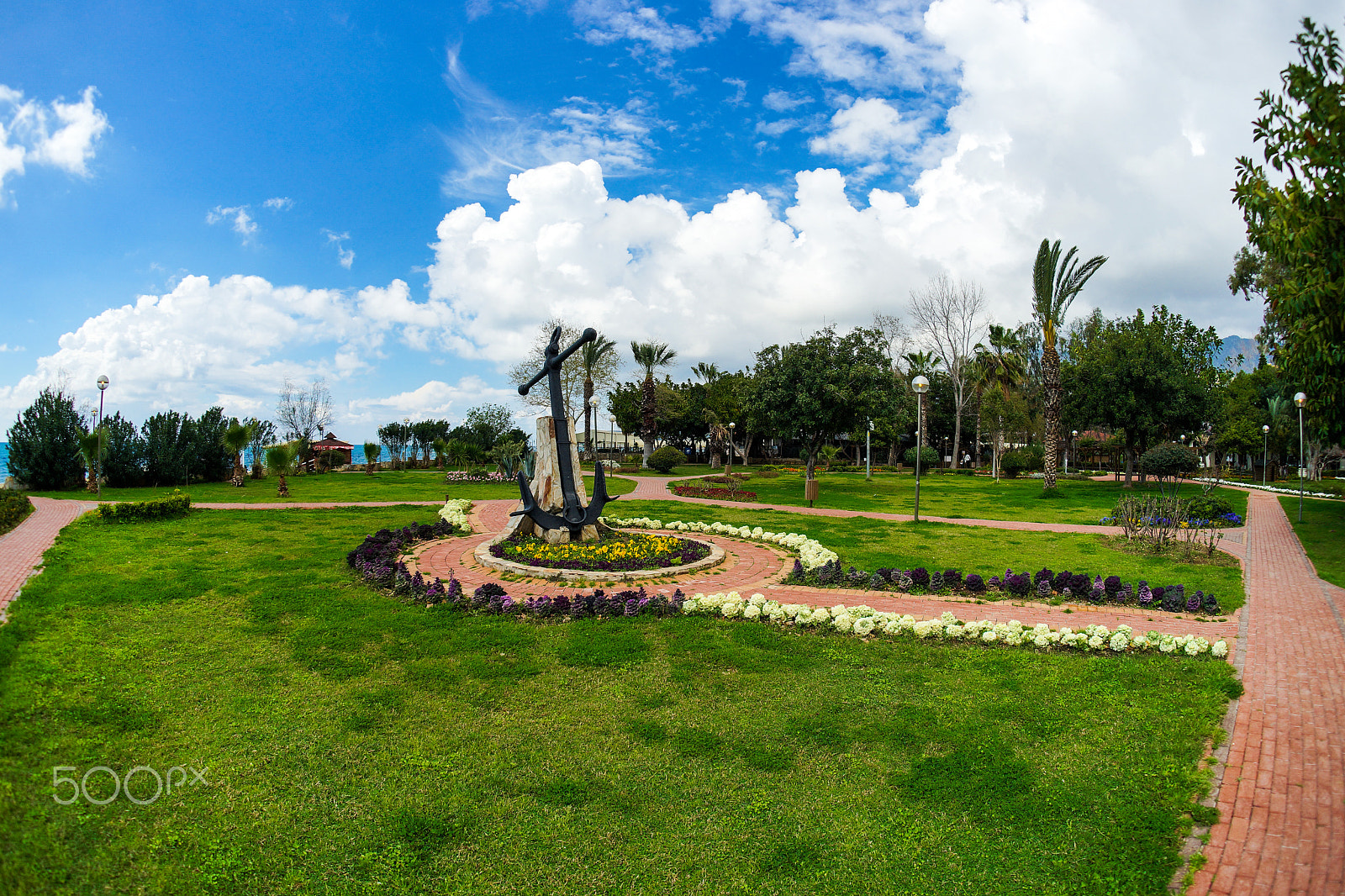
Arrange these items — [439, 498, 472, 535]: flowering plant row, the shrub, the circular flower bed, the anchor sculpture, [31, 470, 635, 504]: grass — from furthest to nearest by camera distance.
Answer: the shrub < [31, 470, 635, 504]: grass < [439, 498, 472, 535]: flowering plant row < the anchor sculpture < the circular flower bed

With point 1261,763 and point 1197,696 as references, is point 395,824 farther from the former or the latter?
point 1197,696

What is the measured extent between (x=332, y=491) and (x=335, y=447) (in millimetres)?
22011

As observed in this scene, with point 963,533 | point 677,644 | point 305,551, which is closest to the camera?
point 677,644

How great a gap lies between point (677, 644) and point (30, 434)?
86.4ft

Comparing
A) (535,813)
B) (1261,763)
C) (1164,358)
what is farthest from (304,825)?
(1164,358)

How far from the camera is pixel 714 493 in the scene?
22844 mm

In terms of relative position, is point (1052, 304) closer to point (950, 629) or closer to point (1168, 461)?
point (1168, 461)

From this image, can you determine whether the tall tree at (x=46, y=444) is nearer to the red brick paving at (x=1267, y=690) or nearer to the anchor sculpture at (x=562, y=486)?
the red brick paving at (x=1267, y=690)

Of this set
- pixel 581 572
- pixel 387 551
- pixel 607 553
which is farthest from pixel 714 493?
pixel 581 572

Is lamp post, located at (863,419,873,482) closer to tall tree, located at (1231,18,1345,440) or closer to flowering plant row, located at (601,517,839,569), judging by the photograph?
flowering plant row, located at (601,517,839,569)

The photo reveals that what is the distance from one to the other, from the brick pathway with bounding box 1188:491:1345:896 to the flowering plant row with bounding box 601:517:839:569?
4728mm

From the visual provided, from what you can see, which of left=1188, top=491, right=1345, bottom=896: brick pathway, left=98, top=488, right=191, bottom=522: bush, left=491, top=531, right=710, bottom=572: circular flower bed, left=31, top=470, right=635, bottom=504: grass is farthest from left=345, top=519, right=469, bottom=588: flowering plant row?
left=1188, top=491, right=1345, bottom=896: brick pathway

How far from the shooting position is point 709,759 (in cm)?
423

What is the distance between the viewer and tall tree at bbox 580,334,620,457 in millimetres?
41750
